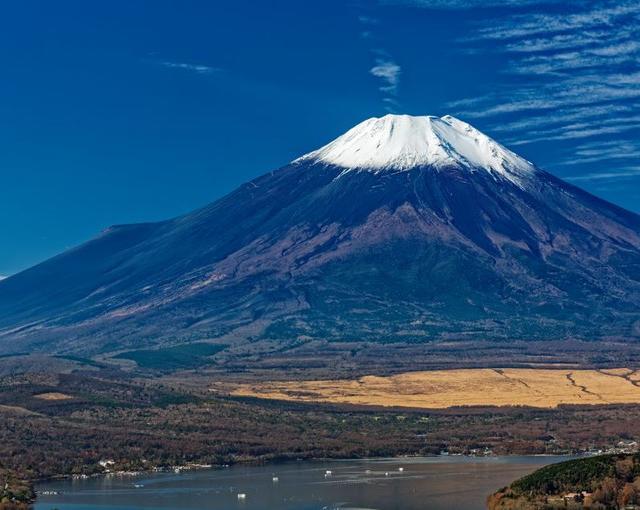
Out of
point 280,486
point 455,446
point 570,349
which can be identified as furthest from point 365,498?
point 570,349

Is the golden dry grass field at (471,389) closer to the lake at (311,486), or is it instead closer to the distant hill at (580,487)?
the lake at (311,486)

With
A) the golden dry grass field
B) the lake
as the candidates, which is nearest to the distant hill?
the lake

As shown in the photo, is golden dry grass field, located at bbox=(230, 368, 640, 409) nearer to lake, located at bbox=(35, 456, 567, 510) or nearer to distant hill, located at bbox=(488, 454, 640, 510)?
lake, located at bbox=(35, 456, 567, 510)

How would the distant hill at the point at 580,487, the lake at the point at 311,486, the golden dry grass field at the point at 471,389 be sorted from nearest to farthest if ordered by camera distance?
the distant hill at the point at 580,487
the lake at the point at 311,486
the golden dry grass field at the point at 471,389

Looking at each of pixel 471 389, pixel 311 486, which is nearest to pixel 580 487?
pixel 311 486

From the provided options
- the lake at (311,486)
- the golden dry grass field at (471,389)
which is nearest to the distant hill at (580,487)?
the lake at (311,486)
